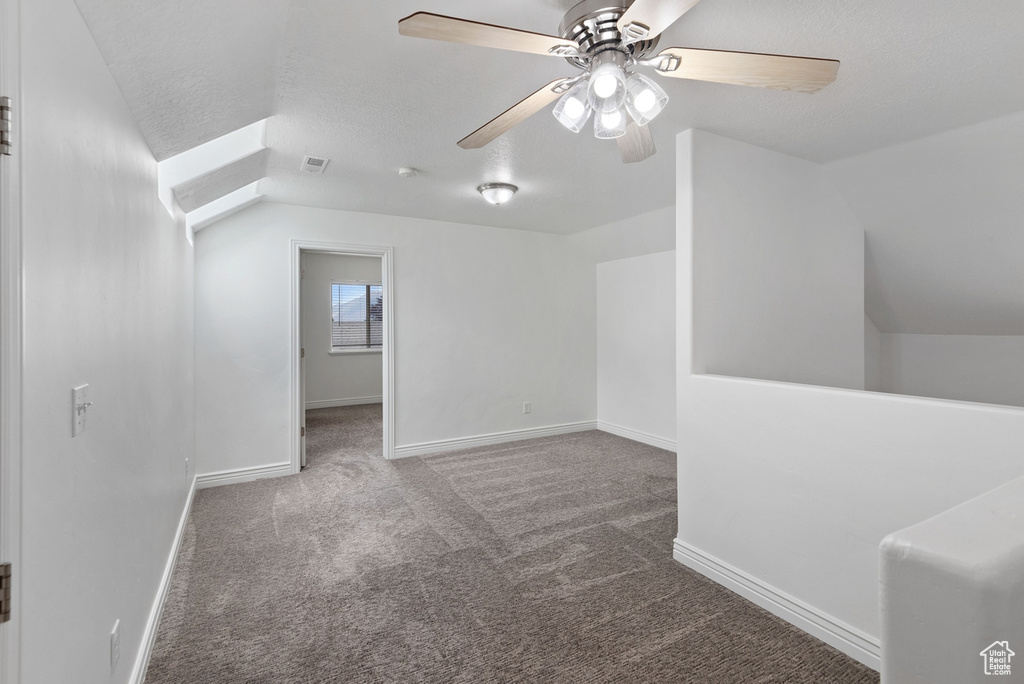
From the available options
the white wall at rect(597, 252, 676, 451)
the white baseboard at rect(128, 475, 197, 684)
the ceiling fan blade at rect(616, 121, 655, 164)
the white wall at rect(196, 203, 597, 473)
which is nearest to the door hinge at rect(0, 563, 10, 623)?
the white baseboard at rect(128, 475, 197, 684)

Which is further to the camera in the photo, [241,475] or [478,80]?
[241,475]

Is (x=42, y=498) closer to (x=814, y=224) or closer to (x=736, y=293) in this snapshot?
(x=736, y=293)

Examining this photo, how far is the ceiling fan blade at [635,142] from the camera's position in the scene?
1910 millimetres

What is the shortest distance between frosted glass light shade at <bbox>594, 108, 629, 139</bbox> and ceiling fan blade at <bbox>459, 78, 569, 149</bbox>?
162 millimetres

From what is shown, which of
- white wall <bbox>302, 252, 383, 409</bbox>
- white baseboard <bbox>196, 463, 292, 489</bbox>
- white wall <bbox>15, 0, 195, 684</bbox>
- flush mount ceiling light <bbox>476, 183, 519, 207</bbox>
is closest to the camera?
white wall <bbox>15, 0, 195, 684</bbox>

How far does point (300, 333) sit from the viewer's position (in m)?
4.12

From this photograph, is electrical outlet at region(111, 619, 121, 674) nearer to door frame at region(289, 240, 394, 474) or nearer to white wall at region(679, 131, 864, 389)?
white wall at region(679, 131, 864, 389)

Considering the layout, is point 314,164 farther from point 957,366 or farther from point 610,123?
point 957,366

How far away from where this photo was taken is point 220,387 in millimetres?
3809

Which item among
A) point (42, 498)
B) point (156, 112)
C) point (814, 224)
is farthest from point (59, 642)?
Result: point (814, 224)

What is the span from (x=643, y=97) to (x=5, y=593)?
1957 millimetres

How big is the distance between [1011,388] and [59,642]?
527 centimetres

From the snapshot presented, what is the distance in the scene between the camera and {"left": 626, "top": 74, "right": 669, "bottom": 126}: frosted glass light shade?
5.10 feet

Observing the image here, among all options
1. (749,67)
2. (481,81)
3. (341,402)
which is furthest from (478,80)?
(341,402)
